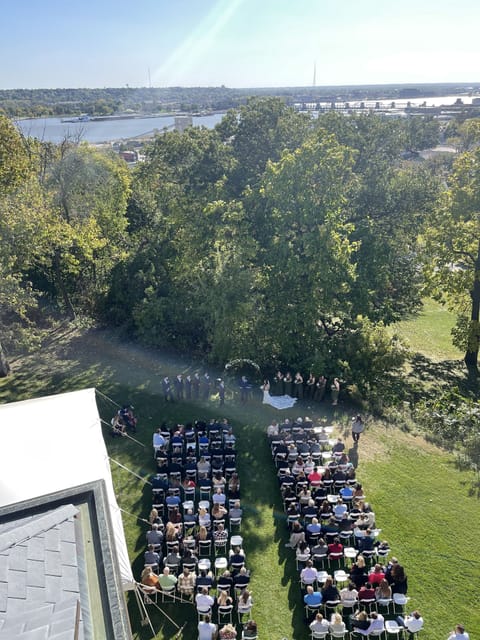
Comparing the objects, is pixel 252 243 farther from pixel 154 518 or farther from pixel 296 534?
pixel 296 534

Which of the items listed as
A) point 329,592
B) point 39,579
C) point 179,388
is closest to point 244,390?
point 179,388

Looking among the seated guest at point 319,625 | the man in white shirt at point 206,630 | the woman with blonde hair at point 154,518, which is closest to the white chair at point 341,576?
the seated guest at point 319,625

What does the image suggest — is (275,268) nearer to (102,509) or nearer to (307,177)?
(307,177)

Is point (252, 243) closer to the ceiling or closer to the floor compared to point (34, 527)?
closer to the floor

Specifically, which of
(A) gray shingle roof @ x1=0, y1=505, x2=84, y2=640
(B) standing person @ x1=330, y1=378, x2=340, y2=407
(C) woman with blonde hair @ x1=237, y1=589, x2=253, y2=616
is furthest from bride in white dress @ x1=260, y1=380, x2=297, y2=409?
(A) gray shingle roof @ x1=0, y1=505, x2=84, y2=640

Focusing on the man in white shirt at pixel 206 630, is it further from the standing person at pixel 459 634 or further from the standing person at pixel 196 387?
the standing person at pixel 196 387

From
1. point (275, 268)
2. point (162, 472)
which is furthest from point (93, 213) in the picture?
point (162, 472)

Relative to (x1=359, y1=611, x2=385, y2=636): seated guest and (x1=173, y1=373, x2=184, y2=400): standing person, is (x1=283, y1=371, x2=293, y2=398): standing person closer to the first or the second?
(x1=173, y1=373, x2=184, y2=400): standing person
